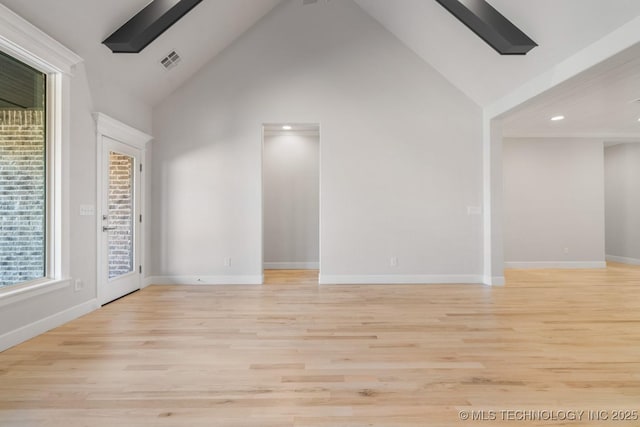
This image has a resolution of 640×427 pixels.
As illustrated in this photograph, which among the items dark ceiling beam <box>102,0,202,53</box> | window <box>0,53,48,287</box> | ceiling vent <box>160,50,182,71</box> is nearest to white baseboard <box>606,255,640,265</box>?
dark ceiling beam <box>102,0,202,53</box>

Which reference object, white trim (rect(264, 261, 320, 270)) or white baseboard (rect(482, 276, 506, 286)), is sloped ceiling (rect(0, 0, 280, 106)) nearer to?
white trim (rect(264, 261, 320, 270))

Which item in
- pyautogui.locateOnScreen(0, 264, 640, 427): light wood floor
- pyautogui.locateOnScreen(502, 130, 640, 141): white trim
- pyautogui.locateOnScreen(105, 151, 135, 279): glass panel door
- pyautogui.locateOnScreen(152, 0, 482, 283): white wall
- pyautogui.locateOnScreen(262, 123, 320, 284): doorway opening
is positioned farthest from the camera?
pyautogui.locateOnScreen(262, 123, 320, 284): doorway opening

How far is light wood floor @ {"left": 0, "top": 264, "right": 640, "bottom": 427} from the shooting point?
1.87 meters

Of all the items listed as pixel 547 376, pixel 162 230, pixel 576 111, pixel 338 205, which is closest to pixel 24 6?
pixel 162 230

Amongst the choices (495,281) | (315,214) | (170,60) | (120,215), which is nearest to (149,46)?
(170,60)

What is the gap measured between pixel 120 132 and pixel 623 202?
983cm

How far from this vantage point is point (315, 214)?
6883mm

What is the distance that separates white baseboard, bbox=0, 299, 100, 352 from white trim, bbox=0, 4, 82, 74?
2402 millimetres

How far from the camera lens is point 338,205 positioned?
17.3ft

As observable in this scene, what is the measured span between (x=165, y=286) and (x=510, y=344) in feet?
Result: 15.2

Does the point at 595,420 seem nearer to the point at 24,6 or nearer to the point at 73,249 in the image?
the point at 73,249

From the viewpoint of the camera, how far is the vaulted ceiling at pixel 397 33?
9.98 feet

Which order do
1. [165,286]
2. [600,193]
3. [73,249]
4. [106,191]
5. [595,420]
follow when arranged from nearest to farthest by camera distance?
[595,420]
[73,249]
[106,191]
[165,286]
[600,193]

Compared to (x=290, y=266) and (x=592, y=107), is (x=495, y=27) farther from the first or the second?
(x=290, y=266)
